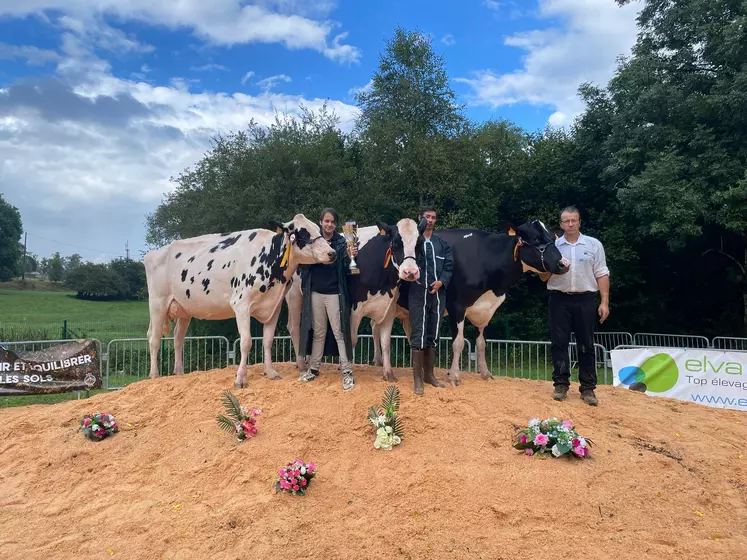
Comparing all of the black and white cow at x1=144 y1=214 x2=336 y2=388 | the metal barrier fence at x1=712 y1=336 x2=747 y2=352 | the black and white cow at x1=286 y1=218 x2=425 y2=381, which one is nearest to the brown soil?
the black and white cow at x1=286 y1=218 x2=425 y2=381

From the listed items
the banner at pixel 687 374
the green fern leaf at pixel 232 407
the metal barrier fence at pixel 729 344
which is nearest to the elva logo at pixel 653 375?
the banner at pixel 687 374

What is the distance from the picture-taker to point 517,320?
1769cm

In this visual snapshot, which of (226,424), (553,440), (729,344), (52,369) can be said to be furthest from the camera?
(729,344)

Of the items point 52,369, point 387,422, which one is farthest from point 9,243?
point 387,422

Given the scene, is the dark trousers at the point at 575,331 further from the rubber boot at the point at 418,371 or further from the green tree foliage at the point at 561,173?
the green tree foliage at the point at 561,173

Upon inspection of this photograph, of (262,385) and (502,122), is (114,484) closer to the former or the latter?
(262,385)

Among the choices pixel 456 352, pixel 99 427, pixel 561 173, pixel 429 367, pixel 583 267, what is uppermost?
pixel 561 173

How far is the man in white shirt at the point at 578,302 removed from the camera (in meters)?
6.53

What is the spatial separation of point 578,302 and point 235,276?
4871 mm

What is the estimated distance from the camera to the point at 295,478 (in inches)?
185

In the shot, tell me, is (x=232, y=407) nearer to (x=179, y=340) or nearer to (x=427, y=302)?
(x=427, y=302)

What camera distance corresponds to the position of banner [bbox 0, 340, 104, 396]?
9.23m

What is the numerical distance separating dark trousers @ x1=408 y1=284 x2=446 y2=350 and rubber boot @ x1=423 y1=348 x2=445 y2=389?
0.56ft

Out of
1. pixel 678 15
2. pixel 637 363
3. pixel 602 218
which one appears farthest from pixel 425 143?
pixel 637 363
